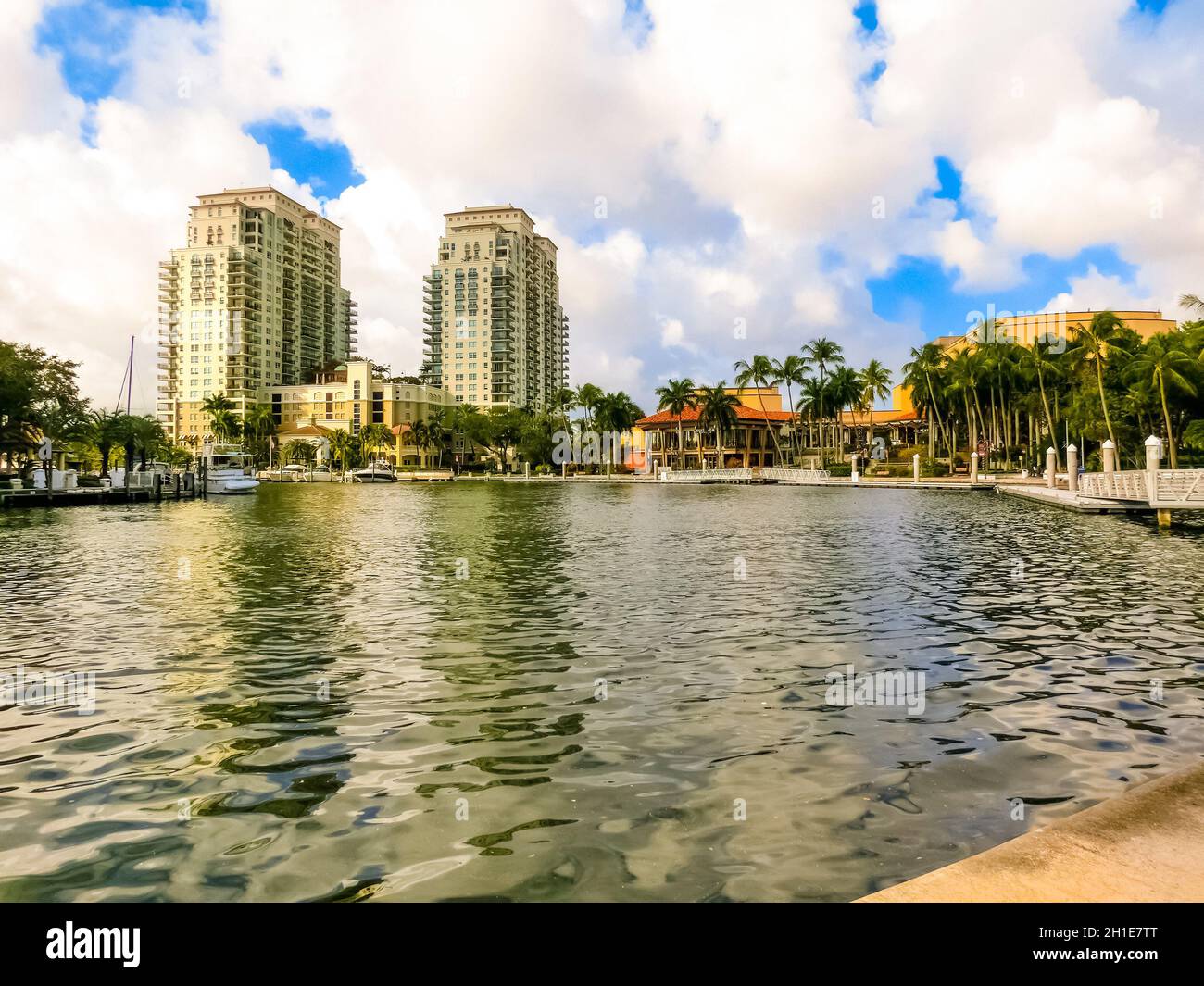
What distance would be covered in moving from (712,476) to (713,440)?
90.9ft

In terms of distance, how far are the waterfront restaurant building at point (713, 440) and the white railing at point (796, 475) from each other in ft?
86.1

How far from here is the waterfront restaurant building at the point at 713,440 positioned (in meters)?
128

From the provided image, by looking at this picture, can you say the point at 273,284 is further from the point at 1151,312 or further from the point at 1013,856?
the point at 1013,856

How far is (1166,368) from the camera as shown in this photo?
52.5 meters

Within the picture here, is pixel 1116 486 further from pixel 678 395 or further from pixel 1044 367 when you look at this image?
pixel 678 395

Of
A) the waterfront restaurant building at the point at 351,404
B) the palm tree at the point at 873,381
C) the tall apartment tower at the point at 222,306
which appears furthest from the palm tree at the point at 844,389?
the tall apartment tower at the point at 222,306

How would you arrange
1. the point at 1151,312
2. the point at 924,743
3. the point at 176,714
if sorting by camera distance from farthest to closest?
the point at 1151,312, the point at 176,714, the point at 924,743

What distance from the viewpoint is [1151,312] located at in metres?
118

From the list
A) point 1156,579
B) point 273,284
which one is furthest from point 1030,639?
point 273,284

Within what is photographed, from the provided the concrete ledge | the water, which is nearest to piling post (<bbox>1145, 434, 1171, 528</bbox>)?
the water

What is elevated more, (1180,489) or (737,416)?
(737,416)

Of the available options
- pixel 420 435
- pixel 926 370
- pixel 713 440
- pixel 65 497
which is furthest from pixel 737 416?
pixel 65 497

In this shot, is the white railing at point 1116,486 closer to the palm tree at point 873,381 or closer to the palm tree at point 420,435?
the palm tree at point 873,381
